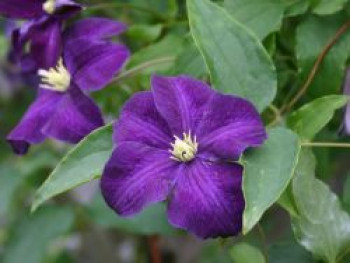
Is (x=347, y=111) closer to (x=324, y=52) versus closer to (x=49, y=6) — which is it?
(x=324, y=52)

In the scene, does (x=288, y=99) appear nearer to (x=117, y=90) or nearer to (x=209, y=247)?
(x=117, y=90)

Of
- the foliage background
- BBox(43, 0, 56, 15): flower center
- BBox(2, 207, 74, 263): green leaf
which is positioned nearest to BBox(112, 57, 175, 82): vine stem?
the foliage background

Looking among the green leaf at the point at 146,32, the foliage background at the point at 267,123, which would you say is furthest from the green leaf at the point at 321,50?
the green leaf at the point at 146,32

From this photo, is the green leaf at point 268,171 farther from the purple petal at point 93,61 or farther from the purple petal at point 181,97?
the purple petal at point 93,61

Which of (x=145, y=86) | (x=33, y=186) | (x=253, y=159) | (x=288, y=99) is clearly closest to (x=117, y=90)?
(x=145, y=86)

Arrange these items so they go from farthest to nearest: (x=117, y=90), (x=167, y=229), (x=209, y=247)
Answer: (x=209, y=247) → (x=167, y=229) → (x=117, y=90)

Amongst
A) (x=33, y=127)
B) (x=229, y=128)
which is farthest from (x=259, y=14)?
(x=33, y=127)

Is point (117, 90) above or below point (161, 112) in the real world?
below
